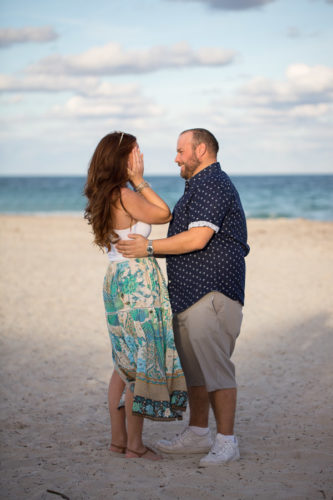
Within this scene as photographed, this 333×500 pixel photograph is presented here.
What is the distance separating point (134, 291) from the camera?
3.68 m

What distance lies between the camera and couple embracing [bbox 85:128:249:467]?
144 inches

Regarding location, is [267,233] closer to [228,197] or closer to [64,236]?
[64,236]

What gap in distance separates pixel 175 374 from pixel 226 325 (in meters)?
0.46

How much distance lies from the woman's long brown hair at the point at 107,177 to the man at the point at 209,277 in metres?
0.17

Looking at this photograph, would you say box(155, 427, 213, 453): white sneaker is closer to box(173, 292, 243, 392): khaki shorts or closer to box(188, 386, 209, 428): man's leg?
box(188, 386, 209, 428): man's leg

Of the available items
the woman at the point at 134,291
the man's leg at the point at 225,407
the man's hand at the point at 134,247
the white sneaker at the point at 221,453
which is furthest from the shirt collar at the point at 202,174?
the white sneaker at the point at 221,453

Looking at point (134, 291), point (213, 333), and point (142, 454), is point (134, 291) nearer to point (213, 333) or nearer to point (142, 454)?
point (213, 333)

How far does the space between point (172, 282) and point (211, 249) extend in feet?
1.17

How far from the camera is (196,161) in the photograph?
3.86m

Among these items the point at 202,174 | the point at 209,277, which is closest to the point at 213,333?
the point at 209,277

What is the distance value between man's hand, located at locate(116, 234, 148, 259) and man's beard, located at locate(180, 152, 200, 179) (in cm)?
→ 57

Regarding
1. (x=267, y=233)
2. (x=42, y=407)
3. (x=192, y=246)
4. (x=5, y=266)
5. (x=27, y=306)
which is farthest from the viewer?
(x=267, y=233)

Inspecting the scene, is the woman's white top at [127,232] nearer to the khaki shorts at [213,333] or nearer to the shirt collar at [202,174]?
the shirt collar at [202,174]

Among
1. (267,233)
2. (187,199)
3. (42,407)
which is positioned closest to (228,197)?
(187,199)
